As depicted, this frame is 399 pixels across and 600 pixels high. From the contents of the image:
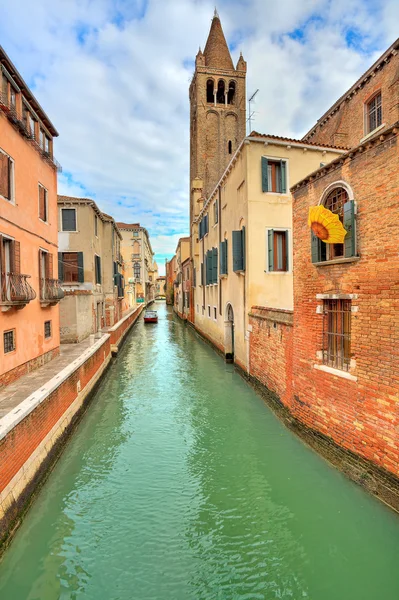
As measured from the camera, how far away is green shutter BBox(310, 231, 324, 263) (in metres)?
6.80

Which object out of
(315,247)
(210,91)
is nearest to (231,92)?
(210,91)

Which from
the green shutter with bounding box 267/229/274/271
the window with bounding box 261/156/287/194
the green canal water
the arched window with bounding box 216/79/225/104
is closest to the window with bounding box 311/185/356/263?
the green canal water

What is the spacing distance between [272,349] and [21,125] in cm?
954

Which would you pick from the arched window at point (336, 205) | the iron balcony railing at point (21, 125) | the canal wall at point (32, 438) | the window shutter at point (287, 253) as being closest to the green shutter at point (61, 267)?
the iron balcony railing at point (21, 125)

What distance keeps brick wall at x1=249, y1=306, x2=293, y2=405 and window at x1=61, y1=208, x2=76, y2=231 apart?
12.2 m

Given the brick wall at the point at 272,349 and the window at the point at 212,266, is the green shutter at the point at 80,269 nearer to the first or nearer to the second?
the window at the point at 212,266

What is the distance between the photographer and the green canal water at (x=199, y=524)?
3986 mm

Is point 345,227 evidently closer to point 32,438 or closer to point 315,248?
point 315,248

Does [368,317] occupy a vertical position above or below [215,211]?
below

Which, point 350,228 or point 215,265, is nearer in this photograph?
point 350,228

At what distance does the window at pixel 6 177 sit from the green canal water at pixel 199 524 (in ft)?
21.7

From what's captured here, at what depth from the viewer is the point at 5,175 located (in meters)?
8.67

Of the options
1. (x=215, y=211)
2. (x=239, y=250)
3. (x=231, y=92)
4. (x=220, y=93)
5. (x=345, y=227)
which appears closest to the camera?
(x=345, y=227)

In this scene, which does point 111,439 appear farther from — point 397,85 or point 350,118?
point 350,118
